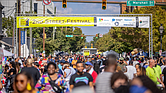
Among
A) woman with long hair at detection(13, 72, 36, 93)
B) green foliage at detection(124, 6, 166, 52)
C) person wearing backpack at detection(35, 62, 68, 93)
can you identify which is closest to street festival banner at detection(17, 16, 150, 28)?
green foliage at detection(124, 6, 166, 52)

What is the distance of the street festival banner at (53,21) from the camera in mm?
26172

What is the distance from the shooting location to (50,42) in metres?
43.4

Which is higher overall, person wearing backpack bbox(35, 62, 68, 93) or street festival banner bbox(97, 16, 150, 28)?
street festival banner bbox(97, 16, 150, 28)

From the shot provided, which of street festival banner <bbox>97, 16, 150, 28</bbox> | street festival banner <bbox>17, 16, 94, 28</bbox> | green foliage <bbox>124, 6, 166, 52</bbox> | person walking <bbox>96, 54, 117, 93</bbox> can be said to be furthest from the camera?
green foliage <bbox>124, 6, 166, 52</bbox>

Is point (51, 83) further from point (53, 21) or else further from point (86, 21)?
point (53, 21)

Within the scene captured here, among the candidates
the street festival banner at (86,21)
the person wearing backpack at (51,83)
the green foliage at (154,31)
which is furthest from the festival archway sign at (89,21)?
the person wearing backpack at (51,83)

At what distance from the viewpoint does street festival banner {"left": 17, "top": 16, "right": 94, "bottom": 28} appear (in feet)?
85.9

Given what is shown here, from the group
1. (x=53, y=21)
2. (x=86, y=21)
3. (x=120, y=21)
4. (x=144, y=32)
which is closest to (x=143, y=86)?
(x=86, y=21)

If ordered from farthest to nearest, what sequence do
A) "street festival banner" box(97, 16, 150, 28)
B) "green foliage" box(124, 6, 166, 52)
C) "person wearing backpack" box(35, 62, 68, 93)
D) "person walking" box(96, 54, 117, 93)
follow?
"green foliage" box(124, 6, 166, 52)
"street festival banner" box(97, 16, 150, 28)
"person wearing backpack" box(35, 62, 68, 93)
"person walking" box(96, 54, 117, 93)

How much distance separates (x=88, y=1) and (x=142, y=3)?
5.79 meters

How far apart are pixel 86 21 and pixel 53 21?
3.50m

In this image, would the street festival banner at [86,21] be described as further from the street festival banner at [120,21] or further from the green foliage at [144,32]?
the green foliage at [144,32]

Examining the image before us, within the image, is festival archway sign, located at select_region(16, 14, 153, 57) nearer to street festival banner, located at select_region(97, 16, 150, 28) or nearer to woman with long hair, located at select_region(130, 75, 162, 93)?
street festival banner, located at select_region(97, 16, 150, 28)

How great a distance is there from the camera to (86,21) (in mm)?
26141
